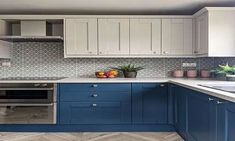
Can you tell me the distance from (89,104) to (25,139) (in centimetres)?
99

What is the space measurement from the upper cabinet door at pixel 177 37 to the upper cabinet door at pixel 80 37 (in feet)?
3.67

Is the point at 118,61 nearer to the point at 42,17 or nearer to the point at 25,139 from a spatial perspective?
A: the point at 42,17

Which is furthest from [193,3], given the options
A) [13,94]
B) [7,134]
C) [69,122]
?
[7,134]

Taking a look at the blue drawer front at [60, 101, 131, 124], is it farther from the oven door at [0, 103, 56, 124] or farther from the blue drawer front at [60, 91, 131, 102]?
the oven door at [0, 103, 56, 124]

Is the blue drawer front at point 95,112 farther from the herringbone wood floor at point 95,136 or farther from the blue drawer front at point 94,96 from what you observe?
the herringbone wood floor at point 95,136

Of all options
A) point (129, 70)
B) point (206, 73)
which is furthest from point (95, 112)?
point (206, 73)

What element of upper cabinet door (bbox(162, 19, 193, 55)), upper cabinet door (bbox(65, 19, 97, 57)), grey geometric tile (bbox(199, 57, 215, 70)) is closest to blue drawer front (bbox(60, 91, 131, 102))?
upper cabinet door (bbox(65, 19, 97, 57))

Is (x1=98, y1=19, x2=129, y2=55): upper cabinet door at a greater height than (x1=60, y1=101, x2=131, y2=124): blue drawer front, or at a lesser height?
greater

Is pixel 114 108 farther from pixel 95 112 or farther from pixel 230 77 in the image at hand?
pixel 230 77

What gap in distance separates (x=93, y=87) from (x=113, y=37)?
891 millimetres

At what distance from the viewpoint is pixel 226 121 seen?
193 centimetres

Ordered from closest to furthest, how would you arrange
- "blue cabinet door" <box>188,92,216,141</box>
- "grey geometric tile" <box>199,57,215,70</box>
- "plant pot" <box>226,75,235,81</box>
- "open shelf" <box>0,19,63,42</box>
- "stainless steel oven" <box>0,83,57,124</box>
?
"blue cabinet door" <box>188,92,216,141</box> → "plant pot" <box>226,75,235,81</box> → "stainless steel oven" <box>0,83,57,124</box> → "open shelf" <box>0,19,63,42</box> → "grey geometric tile" <box>199,57,215,70</box>

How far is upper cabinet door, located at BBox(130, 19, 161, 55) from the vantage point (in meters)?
4.17

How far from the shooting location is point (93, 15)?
417 centimetres
